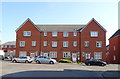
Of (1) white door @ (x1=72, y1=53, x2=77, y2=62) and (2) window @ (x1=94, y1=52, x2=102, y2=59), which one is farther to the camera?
(1) white door @ (x1=72, y1=53, x2=77, y2=62)

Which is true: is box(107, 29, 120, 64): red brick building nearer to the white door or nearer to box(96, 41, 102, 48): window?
box(96, 41, 102, 48): window

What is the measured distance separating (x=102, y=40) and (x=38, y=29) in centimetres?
1703

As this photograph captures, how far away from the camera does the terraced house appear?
1767 inches

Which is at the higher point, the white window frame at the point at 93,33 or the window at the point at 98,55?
the white window frame at the point at 93,33

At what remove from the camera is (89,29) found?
45469 mm

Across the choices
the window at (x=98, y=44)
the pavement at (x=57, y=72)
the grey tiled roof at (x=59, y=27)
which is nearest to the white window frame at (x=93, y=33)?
the window at (x=98, y=44)

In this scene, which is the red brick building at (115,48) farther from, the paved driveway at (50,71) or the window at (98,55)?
the paved driveway at (50,71)

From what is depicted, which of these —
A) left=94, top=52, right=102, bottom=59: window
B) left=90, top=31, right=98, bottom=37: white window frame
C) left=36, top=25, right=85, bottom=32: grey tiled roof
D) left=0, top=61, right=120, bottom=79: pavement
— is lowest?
left=0, top=61, right=120, bottom=79: pavement

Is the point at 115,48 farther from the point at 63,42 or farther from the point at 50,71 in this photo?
the point at 50,71

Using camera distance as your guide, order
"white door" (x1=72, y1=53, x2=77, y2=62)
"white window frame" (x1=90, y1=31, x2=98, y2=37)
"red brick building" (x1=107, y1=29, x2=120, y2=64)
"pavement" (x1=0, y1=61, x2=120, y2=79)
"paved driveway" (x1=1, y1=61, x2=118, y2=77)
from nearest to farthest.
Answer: "pavement" (x1=0, y1=61, x2=120, y2=79), "paved driveway" (x1=1, y1=61, x2=118, y2=77), "white door" (x1=72, y1=53, x2=77, y2=62), "red brick building" (x1=107, y1=29, x2=120, y2=64), "white window frame" (x1=90, y1=31, x2=98, y2=37)

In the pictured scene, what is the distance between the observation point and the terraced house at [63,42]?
147ft

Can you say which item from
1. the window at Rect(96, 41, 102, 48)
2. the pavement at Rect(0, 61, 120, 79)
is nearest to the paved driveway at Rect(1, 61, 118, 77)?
the pavement at Rect(0, 61, 120, 79)

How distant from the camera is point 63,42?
45.8 m

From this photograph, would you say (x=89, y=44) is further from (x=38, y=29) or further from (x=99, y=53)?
(x=38, y=29)
